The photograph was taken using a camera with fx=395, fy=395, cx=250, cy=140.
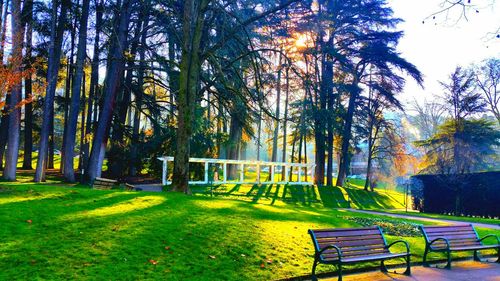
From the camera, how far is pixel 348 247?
22.4 feet

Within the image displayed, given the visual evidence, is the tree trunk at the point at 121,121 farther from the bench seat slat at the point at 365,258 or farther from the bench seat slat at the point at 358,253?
the bench seat slat at the point at 365,258

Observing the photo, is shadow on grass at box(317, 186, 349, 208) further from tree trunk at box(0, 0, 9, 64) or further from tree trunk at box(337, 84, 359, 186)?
tree trunk at box(0, 0, 9, 64)

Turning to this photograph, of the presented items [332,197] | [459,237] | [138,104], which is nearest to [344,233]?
A: [459,237]

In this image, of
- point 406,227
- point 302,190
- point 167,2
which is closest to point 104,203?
point 406,227

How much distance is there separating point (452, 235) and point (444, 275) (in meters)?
1.87

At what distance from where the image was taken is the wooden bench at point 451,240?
318 inches

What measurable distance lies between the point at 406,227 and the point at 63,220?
9708 millimetres

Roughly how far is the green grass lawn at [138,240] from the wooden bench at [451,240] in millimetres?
517

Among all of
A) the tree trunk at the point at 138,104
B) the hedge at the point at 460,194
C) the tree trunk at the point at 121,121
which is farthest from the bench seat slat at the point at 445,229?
the tree trunk at the point at 121,121

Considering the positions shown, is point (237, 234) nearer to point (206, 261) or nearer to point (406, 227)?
point (206, 261)

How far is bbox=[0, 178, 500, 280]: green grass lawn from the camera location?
5625 millimetres

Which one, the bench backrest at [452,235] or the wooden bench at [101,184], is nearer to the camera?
the bench backrest at [452,235]

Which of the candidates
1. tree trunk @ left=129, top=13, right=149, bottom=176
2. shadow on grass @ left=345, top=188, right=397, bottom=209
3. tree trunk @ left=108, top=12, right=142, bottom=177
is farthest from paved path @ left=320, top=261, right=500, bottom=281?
shadow on grass @ left=345, top=188, right=397, bottom=209

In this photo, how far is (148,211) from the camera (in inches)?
356
